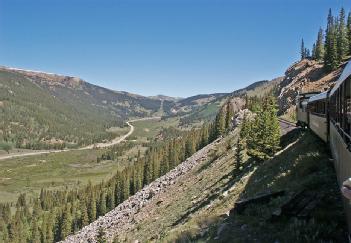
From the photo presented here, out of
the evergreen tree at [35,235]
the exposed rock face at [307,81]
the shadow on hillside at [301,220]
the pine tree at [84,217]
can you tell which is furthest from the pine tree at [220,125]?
the shadow on hillside at [301,220]

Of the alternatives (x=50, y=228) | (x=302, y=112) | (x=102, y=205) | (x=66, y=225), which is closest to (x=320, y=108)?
(x=302, y=112)

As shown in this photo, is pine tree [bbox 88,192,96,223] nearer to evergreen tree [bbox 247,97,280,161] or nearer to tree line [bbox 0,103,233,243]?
tree line [bbox 0,103,233,243]

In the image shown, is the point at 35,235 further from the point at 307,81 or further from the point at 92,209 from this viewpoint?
the point at 307,81

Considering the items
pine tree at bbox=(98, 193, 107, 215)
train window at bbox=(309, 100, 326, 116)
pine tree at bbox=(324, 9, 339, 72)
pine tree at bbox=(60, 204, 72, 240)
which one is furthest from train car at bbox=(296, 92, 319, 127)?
pine tree at bbox=(60, 204, 72, 240)

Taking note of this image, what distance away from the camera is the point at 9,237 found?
145 metres

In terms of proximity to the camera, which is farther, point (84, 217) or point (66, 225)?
point (84, 217)

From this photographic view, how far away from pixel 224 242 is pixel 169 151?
443ft

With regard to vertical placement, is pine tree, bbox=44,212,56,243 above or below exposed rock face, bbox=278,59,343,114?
below

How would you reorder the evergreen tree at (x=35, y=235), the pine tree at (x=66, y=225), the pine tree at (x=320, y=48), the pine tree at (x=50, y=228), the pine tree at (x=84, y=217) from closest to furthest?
1. the pine tree at (x=66, y=225)
2. the pine tree at (x=84, y=217)
3. the pine tree at (x=50, y=228)
4. the evergreen tree at (x=35, y=235)
5. the pine tree at (x=320, y=48)

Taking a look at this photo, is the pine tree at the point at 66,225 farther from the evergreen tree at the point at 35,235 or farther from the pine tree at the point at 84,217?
A: the evergreen tree at the point at 35,235

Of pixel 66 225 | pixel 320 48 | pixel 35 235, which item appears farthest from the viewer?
pixel 320 48

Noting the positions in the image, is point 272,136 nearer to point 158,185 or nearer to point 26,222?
point 158,185

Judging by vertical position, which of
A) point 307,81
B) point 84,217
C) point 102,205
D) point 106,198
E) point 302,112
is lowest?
point 84,217

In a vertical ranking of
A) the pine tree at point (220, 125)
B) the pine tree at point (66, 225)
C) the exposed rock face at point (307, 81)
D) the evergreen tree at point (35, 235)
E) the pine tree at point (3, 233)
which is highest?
the exposed rock face at point (307, 81)
